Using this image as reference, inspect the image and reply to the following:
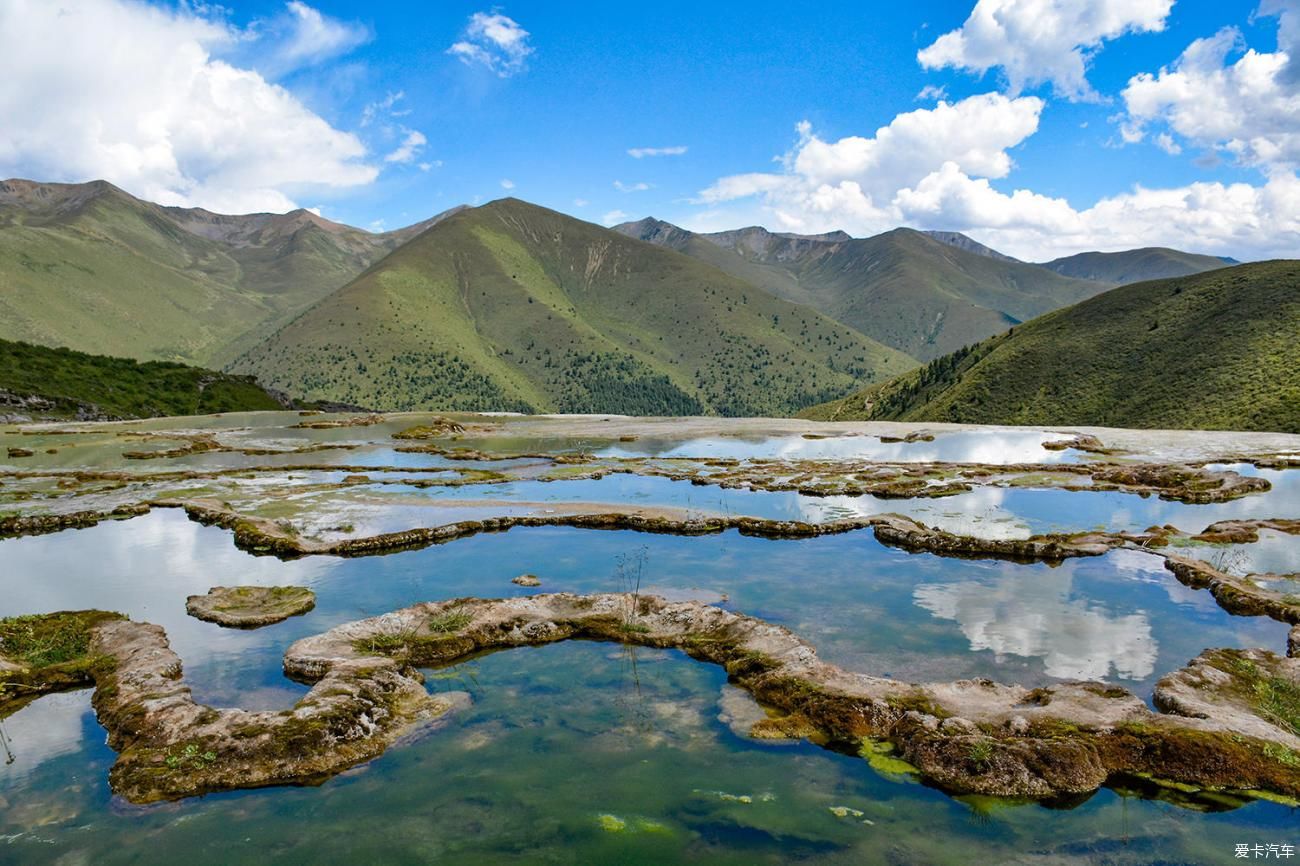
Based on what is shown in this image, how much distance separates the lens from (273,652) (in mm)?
20062

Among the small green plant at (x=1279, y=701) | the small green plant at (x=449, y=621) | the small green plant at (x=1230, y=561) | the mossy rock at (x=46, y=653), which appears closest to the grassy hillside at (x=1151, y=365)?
the small green plant at (x=1230, y=561)

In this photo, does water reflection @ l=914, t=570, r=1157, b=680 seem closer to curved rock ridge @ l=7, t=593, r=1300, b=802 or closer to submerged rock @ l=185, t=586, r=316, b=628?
curved rock ridge @ l=7, t=593, r=1300, b=802

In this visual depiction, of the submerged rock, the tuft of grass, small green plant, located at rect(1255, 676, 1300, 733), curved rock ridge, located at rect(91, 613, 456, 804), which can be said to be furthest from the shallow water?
small green plant, located at rect(1255, 676, 1300, 733)

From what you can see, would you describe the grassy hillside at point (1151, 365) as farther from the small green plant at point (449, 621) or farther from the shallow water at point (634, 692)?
the small green plant at point (449, 621)

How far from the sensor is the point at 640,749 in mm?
14500

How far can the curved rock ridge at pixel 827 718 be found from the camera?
13.0 metres

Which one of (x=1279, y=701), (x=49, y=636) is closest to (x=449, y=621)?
(x=49, y=636)

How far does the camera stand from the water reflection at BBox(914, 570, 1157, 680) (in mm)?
→ 18672

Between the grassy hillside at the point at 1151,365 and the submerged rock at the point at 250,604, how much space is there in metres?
111

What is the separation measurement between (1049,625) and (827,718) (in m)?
10.7

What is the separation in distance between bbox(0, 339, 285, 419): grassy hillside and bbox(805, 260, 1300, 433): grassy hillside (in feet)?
501

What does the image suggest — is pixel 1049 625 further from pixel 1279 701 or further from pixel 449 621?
pixel 449 621

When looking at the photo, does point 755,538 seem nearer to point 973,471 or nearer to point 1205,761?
point 1205,761

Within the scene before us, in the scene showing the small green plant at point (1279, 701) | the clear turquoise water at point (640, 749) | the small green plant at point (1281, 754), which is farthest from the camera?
the small green plant at point (1279, 701)
